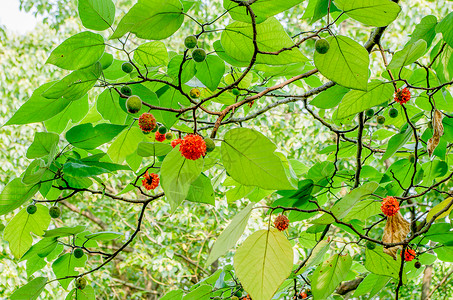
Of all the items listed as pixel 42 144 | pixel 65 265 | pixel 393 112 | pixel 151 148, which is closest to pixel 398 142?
pixel 393 112

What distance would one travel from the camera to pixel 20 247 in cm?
90

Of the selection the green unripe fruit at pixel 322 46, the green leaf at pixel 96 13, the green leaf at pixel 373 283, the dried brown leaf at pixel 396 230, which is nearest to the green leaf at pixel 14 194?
the green leaf at pixel 96 13

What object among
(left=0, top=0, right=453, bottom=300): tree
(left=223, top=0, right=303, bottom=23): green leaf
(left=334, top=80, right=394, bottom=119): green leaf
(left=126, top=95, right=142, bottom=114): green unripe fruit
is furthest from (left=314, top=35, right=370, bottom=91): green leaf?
(left=126, top=95, right=142, bottom=114): green unripe fruit

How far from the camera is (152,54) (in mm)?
847

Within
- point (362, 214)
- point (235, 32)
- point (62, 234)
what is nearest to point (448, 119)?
point (362, 214)

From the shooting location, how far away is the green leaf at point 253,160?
0.62 m

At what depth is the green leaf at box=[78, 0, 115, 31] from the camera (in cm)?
68

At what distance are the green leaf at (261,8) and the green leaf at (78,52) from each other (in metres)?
0.25

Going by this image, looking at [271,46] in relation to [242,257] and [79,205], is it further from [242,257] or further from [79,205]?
[79,205]

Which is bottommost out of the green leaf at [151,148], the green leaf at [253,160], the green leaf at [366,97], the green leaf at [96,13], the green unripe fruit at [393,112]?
the green leaf at [253,160]

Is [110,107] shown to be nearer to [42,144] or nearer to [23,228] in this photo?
[42,144]

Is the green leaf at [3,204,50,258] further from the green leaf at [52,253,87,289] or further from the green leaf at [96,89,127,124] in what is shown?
the green leaf at [96,89,127,124]

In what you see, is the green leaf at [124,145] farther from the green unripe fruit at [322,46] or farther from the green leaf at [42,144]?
the green unripe fruit at [322,46]

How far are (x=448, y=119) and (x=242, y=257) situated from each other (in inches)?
28.6
